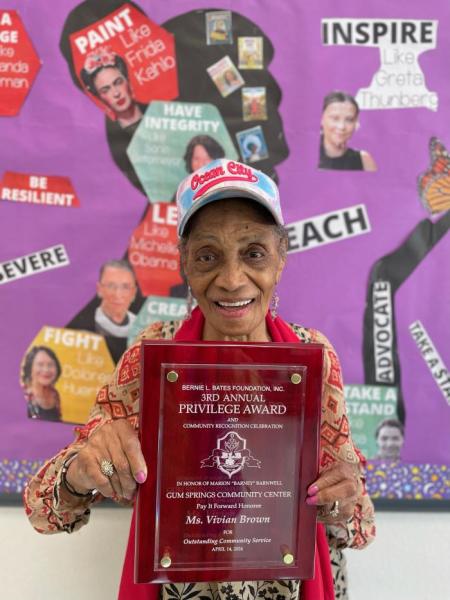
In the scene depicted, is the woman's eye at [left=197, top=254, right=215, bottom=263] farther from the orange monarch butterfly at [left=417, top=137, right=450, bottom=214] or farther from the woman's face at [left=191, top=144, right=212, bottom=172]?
the orange monarch butterfly at [left=417, top=137, right=450, bottom=214]

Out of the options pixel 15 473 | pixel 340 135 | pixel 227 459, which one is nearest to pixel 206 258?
pixel 227 459

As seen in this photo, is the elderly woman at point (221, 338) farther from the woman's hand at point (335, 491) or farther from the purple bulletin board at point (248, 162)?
the purple bulletin board at point (248, 162)

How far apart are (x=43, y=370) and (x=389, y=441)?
3.00 ft

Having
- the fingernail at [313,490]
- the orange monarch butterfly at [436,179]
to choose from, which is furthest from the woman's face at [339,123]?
the fingernail at [313,490]

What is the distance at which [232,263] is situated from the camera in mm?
815

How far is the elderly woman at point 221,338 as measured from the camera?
29.1 inches

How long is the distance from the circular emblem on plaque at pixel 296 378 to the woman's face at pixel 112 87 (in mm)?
847

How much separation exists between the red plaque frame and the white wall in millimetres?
689

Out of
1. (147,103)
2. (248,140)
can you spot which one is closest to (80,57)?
(147,103)

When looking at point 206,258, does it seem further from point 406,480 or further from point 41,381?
point 406,480

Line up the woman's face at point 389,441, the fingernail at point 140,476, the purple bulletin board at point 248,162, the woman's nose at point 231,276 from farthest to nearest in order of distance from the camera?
the woman's face at point 389,441 < the purple bulletin board at point 248,162 < the woman's nose at point 231,276 < the fingernail at point 140,476

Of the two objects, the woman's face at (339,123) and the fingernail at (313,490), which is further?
the woman's face at (339,123)

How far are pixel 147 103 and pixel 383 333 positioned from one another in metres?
0.83

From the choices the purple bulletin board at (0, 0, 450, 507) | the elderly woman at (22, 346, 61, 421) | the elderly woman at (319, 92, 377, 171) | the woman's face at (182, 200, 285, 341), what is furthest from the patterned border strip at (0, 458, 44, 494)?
the elderly woman at (319, 92, 377, 171)
